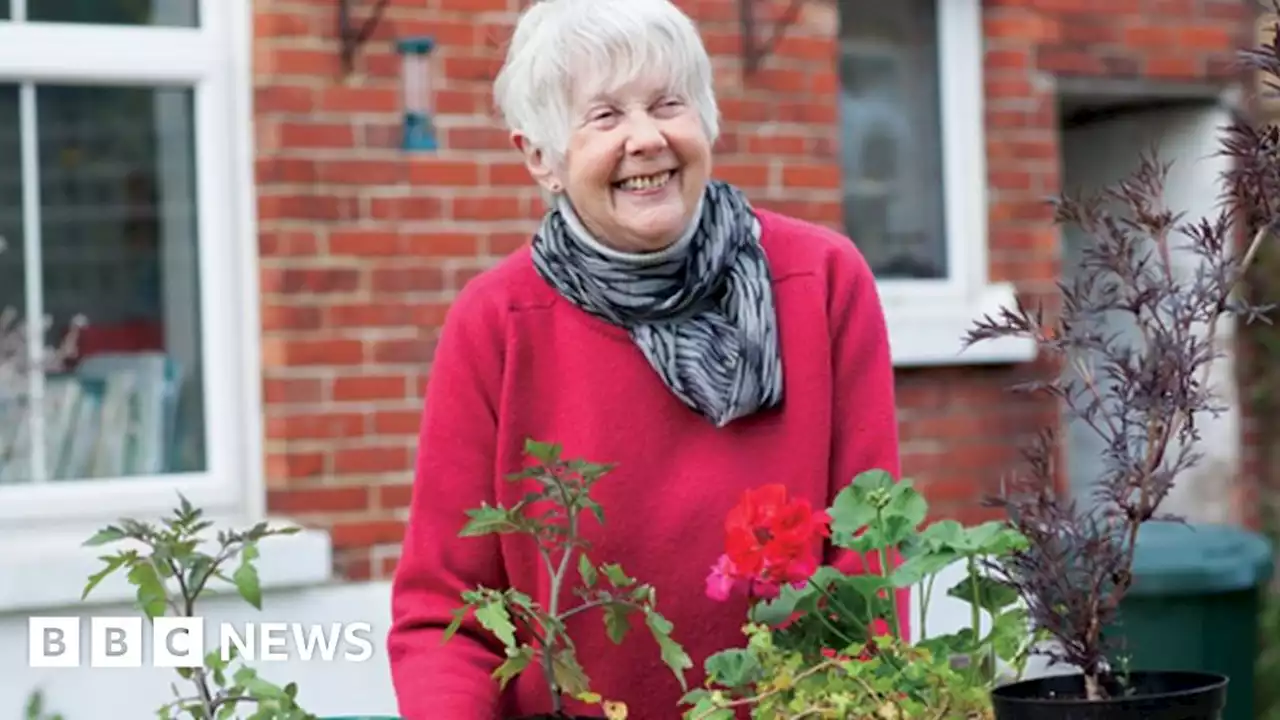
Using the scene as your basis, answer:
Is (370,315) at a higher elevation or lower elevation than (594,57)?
lower

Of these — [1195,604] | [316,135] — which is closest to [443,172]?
[316,135]

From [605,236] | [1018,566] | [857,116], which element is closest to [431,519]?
[605,236]

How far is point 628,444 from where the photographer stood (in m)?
2.27

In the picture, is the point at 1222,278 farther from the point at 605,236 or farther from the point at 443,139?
the point at 443,139

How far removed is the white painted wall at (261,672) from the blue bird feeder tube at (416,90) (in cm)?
92

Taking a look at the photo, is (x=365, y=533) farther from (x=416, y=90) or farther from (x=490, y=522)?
(x=490, y=522)

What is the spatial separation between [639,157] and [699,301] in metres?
0.20

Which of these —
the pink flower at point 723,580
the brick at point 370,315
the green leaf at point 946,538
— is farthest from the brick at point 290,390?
the green leaf at point 946,538

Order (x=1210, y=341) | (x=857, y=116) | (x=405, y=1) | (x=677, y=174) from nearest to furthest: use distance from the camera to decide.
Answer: (x=1210, y=341), (x=677, y=174), (x=405, y=1), (x=857, y=116)

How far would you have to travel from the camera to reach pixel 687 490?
2240 millimetres

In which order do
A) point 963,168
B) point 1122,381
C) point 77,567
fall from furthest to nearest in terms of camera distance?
point 963,168, point 77,567, point 1122,381

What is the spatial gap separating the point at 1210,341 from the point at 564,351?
78 cm

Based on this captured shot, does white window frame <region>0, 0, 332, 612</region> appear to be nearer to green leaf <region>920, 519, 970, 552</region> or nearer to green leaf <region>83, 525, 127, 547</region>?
green leaf <region>83, 525, 127, 547</region>

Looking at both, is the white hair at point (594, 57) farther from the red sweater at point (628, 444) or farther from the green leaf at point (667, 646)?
the green leaf at point (667, 646)
